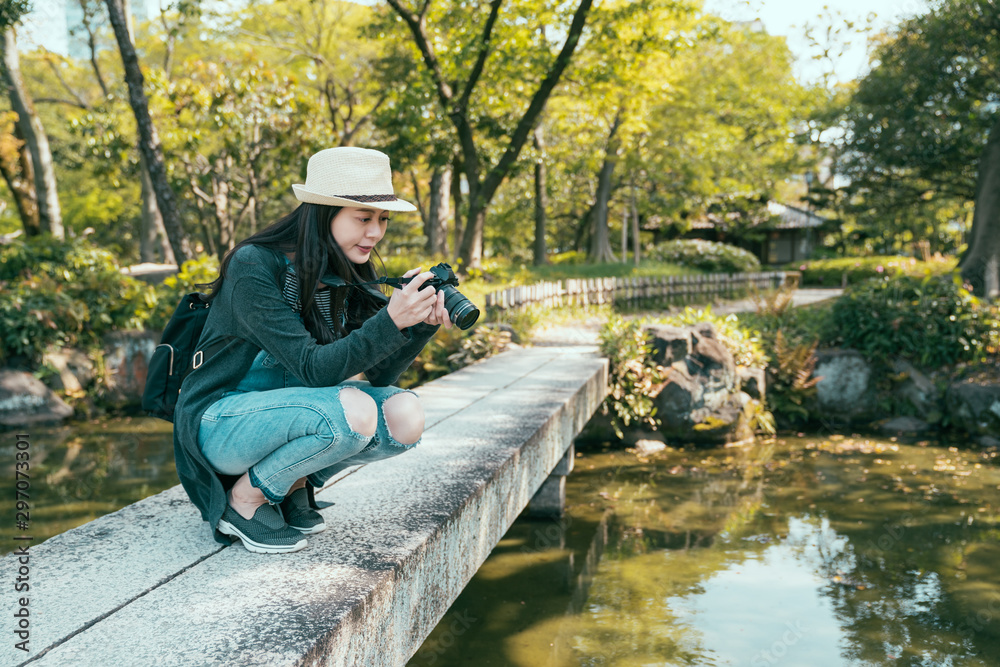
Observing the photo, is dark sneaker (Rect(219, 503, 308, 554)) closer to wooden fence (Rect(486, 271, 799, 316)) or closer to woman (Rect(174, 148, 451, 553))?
woman (Rect(174, 148, 451, 553))

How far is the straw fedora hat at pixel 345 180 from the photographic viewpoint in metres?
2.37

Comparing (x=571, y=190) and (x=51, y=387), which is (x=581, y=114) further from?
(x=51, y=387)

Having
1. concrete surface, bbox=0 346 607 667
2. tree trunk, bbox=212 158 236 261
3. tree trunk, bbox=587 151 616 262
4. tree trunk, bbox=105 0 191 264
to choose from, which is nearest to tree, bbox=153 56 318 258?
tree trunk, bbox=212 158 236 261

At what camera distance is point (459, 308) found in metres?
2.25

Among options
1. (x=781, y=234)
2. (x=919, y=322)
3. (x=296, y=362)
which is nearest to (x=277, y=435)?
(x=296, y=362)

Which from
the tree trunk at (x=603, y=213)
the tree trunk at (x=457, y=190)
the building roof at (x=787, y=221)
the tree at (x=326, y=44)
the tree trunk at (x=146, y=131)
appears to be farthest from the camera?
the building roof at (x=787, y=221)

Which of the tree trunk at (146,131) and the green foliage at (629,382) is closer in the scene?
the green foliage at (629,382)

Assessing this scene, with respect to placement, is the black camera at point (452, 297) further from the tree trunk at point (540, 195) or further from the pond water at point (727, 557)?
the tree trunk at point (540, 195)

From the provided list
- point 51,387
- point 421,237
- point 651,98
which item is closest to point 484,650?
point 51,387

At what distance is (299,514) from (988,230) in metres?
15.3

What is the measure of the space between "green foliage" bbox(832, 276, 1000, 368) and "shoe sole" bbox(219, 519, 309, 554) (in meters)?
8.62

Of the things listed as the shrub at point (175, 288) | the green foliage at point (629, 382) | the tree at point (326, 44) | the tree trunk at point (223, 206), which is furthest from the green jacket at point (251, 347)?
the tree at point (326, 44)

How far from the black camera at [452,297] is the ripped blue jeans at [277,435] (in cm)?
43

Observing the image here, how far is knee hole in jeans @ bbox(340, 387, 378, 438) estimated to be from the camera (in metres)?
2.31
